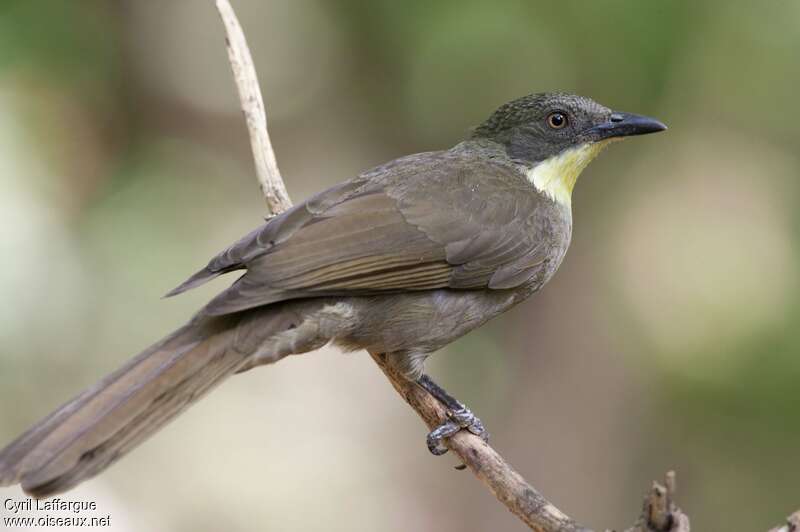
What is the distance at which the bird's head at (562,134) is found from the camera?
16.2ft

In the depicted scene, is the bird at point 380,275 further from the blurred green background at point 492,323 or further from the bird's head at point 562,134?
the blurred green background at point 492,323

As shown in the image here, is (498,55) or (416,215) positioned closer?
(416,215)

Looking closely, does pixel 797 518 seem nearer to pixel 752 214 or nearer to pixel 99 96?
pixel 752 214

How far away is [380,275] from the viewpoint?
4.12m

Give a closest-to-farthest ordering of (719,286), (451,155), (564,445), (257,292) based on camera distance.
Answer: (257,292) → (451,155) → (719,286) → (564,445)

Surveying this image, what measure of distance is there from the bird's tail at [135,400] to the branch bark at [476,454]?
0.87 metres

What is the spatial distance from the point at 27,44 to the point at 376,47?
2498 mm

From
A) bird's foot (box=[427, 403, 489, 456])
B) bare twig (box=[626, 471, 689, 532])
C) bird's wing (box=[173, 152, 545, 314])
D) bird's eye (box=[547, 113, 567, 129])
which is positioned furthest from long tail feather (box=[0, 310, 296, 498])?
bird's eye (box=[547, 113, 567, 129])

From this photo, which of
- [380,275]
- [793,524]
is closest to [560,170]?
[380,275]

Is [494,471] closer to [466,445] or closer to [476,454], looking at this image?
[476,454]

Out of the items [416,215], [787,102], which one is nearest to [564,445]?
[787,102]

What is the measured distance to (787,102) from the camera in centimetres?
668

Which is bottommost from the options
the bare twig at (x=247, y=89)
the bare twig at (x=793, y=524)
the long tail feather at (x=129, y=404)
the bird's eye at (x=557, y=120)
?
the bare twig at (x=793, y=524)

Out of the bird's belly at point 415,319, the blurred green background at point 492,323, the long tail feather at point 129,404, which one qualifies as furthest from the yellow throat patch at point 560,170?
the blurred green background at point 492,323
